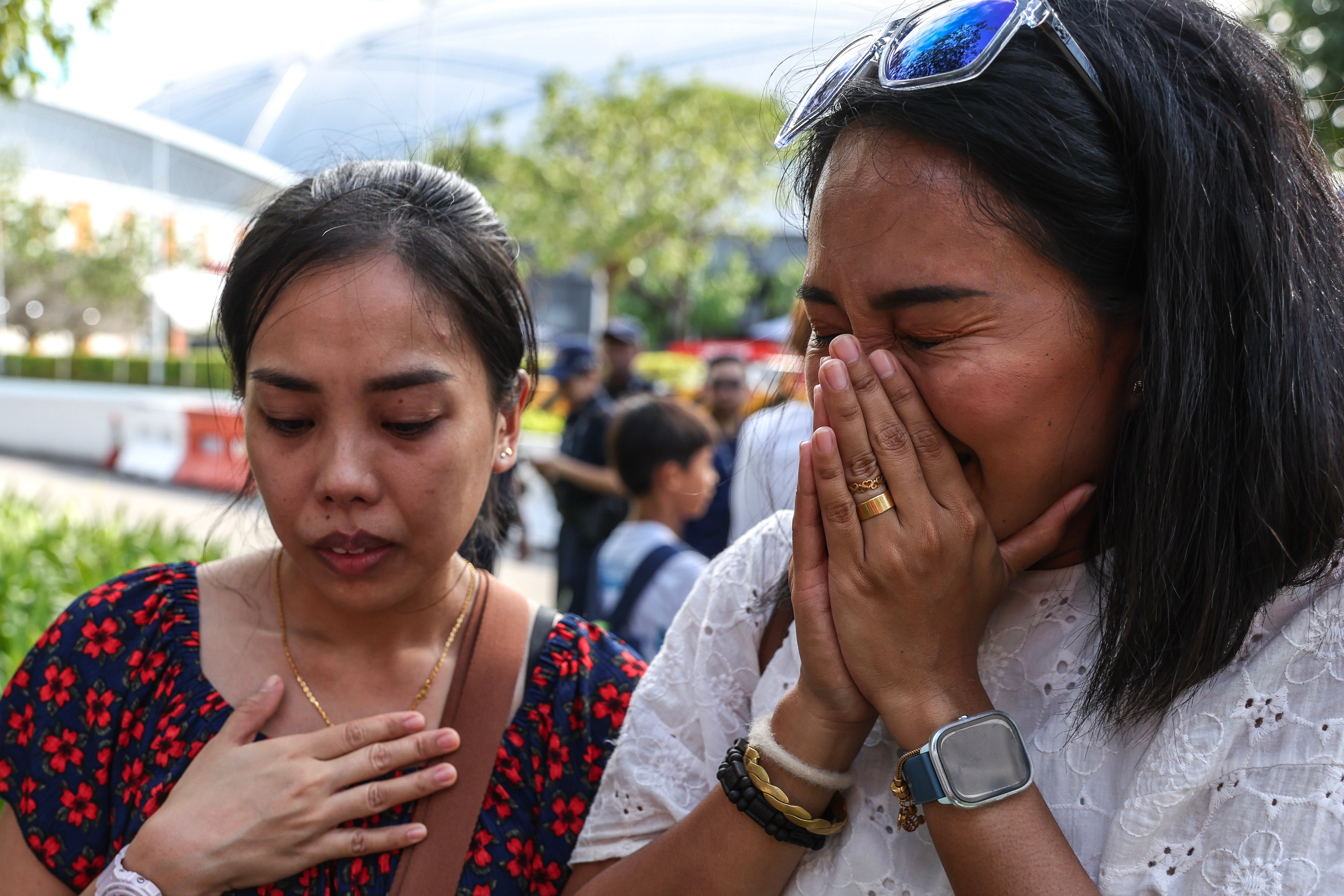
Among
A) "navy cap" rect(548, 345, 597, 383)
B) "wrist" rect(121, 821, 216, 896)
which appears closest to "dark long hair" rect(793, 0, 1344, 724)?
"wrist" rect(121, 821, 216, 896)

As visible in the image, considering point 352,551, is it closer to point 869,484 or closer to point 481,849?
point 481,849

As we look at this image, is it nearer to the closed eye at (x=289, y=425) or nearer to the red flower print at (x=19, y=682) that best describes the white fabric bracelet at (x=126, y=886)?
the red flower print at (x=19, y=682)

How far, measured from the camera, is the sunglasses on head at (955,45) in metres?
1.35

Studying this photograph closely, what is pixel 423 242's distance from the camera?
1918 millimetres

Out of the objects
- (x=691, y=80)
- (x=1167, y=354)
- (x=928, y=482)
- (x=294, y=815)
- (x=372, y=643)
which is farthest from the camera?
(x=691, y=80)

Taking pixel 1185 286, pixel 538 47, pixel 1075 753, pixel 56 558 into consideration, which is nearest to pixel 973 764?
pixel 1075 753

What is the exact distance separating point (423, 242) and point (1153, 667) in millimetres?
1384

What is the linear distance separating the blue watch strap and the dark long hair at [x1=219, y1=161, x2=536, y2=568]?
104 centimetres

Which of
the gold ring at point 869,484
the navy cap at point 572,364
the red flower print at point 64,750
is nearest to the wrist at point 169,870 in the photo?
the red flower print at point 64,750

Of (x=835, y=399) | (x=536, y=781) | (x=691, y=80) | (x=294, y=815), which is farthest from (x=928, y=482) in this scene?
(x=691, y=80)

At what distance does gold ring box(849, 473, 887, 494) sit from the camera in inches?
55.5

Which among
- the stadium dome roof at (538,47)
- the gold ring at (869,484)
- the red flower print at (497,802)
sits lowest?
the red flower print at (497,802)

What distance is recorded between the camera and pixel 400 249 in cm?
189

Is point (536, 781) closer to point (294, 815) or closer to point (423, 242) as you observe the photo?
point (294, 815)
